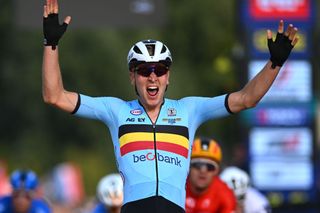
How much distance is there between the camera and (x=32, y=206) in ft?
40.2

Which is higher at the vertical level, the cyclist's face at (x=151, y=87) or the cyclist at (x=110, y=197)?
the cyclist's face at (x=151, y=87)

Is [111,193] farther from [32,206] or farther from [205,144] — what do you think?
[205,144]

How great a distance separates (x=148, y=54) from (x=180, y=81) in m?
28.4

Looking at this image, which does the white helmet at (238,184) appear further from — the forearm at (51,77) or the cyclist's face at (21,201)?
the forearm at (51,77)

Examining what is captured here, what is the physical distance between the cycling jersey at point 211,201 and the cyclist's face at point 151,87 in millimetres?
3020

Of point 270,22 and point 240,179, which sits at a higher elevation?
point 270,22

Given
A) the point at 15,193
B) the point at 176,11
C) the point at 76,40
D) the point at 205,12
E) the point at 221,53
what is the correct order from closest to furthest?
the point at 15,193 → the point at 221,53 → the point at 205,12 → the point at 176,11 → the point at 76,40

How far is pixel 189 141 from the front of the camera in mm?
8445

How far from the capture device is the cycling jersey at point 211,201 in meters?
11.3

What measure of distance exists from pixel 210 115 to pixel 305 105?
33.6ft

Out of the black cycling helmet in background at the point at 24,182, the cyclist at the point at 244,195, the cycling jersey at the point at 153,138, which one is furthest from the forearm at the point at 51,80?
the cyclist at the point at 244,195

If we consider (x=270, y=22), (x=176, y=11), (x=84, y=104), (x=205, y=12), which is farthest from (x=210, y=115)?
(x=176, y=11)

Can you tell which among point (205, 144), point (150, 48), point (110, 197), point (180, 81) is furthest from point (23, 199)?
point (180, 81)

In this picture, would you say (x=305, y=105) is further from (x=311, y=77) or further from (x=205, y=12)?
(x=205, y=12)
